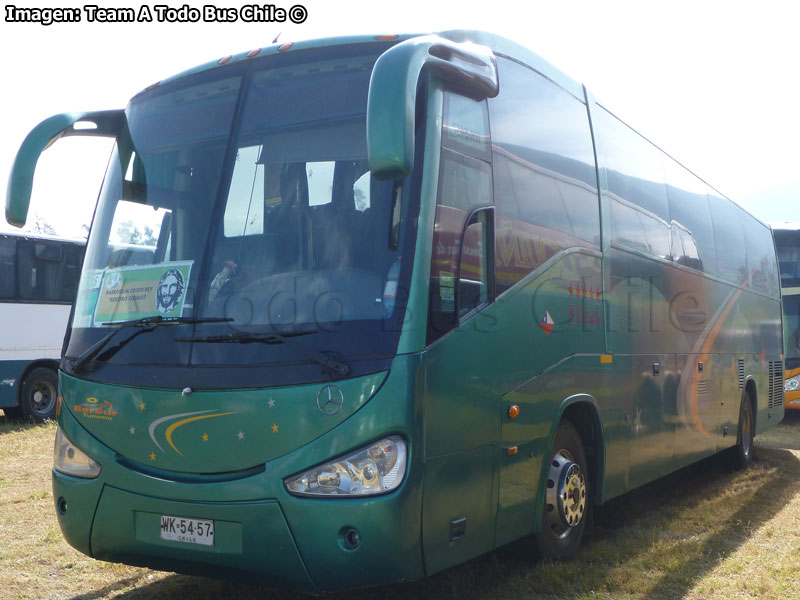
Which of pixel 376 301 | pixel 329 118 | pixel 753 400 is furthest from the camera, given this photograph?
pixel 753 400

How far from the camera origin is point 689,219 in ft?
29.6

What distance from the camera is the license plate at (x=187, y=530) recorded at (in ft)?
14.0

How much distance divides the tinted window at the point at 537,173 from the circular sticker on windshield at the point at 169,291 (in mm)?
1772

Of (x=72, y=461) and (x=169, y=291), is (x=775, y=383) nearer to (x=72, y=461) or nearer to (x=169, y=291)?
(x=169, y=291)

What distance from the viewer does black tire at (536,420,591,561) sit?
566cm

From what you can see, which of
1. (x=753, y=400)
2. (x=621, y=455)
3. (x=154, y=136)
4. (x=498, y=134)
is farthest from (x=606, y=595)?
(x=753, y=400)

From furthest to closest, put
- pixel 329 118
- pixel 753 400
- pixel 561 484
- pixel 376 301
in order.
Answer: pixel 753 400 < pixel 561 484 < pixel 329 118 < pixel 376 301

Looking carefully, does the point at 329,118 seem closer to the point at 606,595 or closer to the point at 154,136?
the point at 154,136

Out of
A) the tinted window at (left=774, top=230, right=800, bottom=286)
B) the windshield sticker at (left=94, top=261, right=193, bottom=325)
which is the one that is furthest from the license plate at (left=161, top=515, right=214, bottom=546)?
the tinted window at (left=774, top=230, right=800, bottom=286)

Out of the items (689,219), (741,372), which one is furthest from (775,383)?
(689,219)

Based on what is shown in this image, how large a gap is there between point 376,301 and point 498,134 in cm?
154

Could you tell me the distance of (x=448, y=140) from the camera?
4625mm

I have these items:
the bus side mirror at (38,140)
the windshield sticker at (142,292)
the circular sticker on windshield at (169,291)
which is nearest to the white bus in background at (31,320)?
the bus side mirror at (38,140)

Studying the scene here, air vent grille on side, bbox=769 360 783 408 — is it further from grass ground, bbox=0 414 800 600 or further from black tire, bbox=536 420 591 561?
black tire, bbox=536 420 591 561
